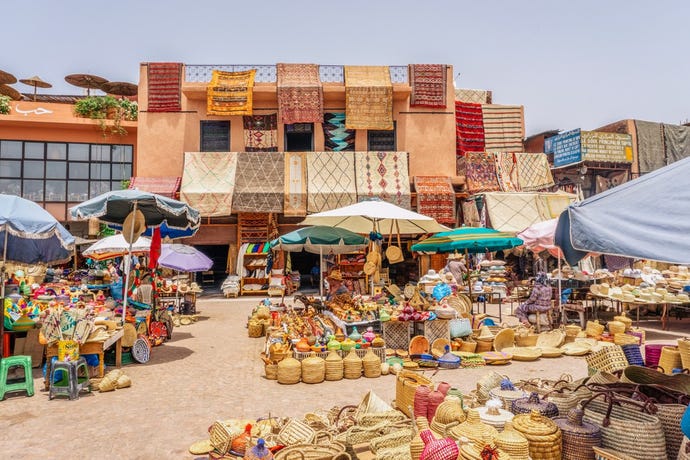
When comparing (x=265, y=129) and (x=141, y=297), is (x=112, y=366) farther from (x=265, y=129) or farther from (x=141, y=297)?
(x=265, y=129)

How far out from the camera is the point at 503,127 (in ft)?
70.6

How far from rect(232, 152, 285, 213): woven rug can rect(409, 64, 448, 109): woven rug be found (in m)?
5.95

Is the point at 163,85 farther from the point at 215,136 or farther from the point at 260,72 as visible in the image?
the point at 260,72

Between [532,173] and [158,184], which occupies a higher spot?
[532,173]

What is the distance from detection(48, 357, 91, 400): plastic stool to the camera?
219 inches

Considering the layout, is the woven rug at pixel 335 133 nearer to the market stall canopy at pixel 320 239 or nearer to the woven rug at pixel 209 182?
the woven rug at pixel 209 182

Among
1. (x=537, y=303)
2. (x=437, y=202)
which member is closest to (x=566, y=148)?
(x=437, y=202)

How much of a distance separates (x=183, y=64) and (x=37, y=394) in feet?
50.9

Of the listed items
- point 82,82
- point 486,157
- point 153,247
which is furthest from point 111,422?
point 82,82

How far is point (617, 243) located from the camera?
2.87 metres

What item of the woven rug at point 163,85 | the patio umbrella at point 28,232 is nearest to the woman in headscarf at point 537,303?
the patio umbrella at point 28,232

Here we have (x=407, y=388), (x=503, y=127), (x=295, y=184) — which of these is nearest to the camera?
(x=407, y=388)

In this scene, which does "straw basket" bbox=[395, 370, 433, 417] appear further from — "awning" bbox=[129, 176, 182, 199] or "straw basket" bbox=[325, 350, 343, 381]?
"awning" bbox=[129, 176, 182, 199]

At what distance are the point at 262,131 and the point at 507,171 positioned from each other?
10036 millimetres
